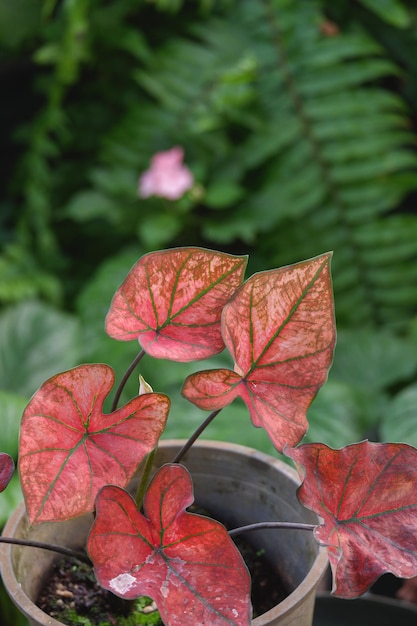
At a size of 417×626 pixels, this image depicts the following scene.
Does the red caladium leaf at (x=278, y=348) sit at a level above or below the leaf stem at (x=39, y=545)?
above

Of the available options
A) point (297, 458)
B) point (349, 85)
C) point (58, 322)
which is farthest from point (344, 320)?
point (297, 458)

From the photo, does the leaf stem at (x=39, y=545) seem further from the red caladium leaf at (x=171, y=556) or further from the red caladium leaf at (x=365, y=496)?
the red caladium leaf at (x=365, y=496)

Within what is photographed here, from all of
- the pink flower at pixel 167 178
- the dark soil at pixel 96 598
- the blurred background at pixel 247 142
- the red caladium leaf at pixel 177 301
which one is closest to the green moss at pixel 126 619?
the dark soil at pixel 96 598

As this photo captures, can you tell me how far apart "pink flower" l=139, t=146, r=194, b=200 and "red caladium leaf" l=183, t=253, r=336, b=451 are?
3.80 feet

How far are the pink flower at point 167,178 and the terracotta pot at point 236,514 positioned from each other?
1036 millimetres

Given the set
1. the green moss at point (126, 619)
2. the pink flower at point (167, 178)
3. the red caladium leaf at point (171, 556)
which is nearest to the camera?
the red caladium leaf at point (171, 556)

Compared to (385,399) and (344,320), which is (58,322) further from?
(344,320)

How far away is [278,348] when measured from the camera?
539mm

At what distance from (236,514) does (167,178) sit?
1.07 metres

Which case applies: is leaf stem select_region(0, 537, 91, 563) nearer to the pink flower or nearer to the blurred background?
the blurred background

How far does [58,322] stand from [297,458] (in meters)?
0.88

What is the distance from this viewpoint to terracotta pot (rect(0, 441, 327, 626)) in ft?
2.02

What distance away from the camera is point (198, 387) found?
20.7 inches

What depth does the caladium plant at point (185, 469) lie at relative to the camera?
50 cm
